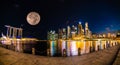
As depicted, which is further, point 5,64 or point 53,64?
point 53,64

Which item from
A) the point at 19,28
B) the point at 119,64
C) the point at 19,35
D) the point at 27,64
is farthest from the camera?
the point at 19,35

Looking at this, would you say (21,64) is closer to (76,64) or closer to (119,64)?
(76,64)

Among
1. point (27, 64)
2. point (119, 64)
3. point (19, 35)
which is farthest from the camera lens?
point (19, 35)

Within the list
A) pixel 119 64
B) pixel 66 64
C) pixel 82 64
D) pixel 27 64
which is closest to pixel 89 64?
pixel 82 64

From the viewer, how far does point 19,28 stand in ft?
372

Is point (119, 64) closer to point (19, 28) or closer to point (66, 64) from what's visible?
point (66, 64)

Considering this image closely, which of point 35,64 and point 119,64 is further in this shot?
point 35,64

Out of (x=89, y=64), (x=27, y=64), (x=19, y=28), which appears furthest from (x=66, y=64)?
(x=19, y=28)

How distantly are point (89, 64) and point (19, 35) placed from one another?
112 metres

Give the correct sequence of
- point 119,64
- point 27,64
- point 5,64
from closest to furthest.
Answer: point 119,64
point 5,64
point 27,64

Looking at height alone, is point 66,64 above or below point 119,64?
below

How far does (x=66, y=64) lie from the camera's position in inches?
656

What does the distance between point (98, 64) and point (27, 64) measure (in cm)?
739

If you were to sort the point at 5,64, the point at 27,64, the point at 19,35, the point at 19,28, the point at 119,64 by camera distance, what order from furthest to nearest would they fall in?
the point at 19,35 → the point at 19,28 → the point at 27,64 → the point at 5,64 → the point at 119,64
